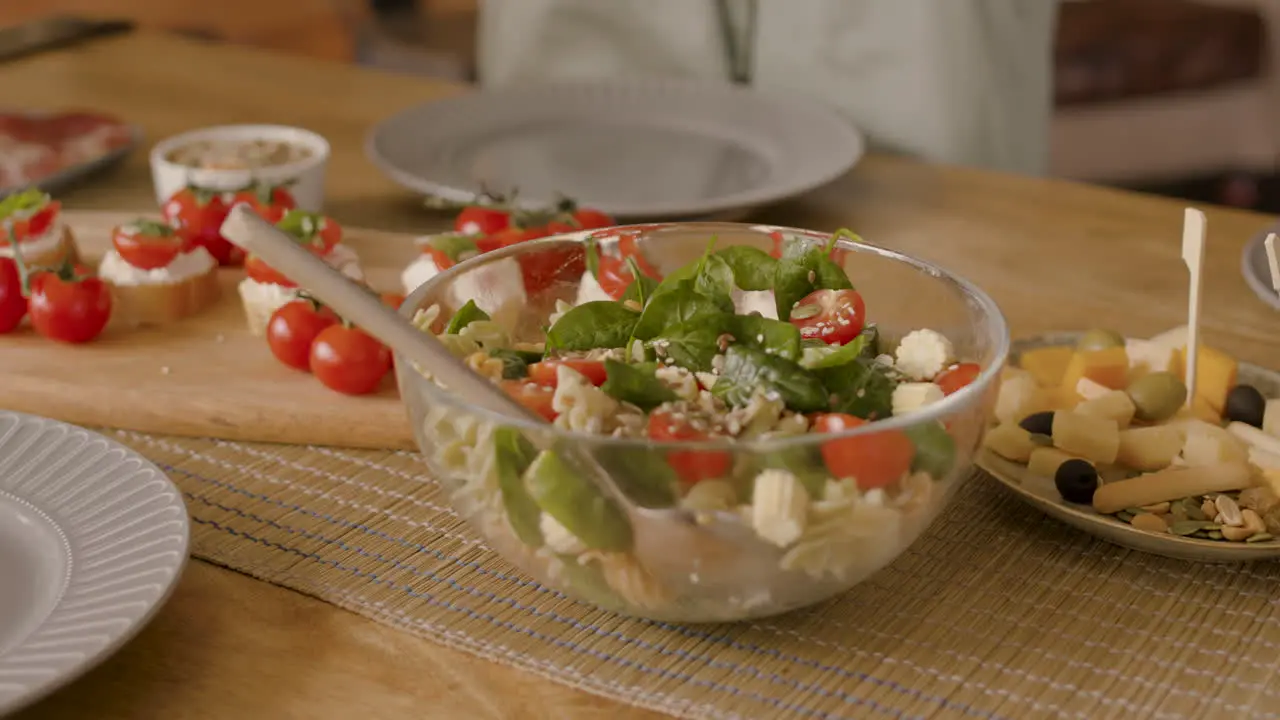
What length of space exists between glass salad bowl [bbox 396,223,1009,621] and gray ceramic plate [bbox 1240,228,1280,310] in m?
0.62

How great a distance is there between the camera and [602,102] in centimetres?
217

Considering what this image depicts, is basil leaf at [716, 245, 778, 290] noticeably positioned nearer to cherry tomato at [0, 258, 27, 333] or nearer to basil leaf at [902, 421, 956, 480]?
basil leaf at [902, 421, 956, 480]

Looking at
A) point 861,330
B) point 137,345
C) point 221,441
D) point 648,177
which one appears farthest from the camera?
point 648,177

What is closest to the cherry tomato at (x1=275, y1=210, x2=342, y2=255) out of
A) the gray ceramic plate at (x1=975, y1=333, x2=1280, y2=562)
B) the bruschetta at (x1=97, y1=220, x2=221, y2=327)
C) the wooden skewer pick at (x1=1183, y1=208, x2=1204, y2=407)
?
the bruschetta at (x1=97, y1=220, x2=221, y2=327)

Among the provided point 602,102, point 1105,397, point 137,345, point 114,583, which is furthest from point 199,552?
point 602,102

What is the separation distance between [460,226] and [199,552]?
0.59 metres

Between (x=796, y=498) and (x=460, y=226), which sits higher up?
(x=796, y=498)

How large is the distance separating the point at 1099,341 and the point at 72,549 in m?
0.84

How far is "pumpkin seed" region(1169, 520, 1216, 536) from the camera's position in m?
1.01

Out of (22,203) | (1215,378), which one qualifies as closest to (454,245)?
(22,203)

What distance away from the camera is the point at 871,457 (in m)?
0.84

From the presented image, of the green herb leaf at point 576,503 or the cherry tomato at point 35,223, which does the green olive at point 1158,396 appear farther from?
the cherry tomato at point 35,223

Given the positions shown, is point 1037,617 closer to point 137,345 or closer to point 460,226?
point 460,226

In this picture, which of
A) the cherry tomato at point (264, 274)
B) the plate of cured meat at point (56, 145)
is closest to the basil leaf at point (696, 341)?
the cherry tomato at point (264, 274)
